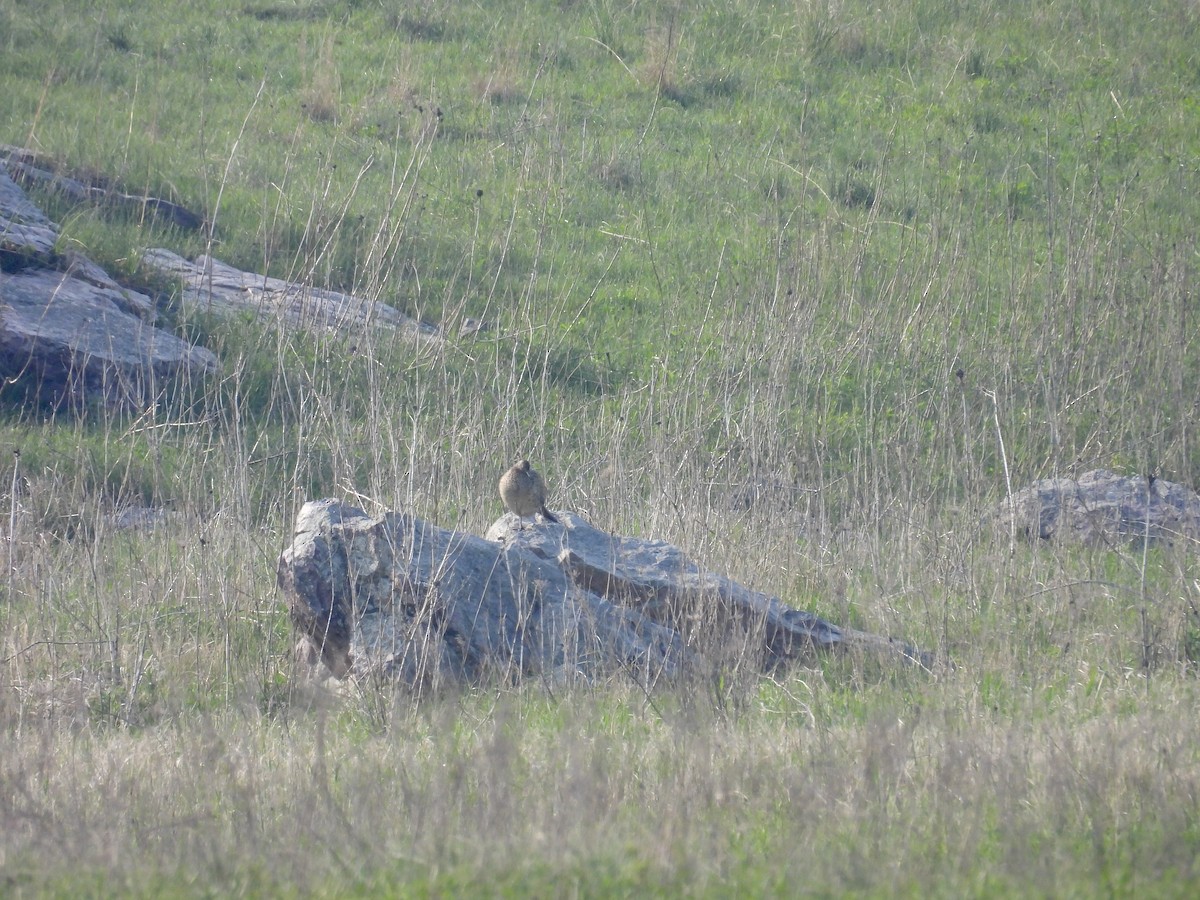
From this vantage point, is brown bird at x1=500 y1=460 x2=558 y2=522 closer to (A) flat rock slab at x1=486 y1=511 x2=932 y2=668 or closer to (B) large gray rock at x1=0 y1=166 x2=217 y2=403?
(A) flat rock slab at x1=486 y1=511 x2=932 y2=668

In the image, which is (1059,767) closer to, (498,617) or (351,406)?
(498,617)

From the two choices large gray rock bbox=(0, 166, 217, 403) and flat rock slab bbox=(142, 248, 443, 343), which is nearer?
large gray rock bbox=(0, 166, 217, 403)

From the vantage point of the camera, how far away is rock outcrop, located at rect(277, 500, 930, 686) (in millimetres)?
4836

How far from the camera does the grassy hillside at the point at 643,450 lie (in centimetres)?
334

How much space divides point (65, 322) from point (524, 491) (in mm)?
4511

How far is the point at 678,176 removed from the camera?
39.1 ft

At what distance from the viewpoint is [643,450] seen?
6973mm

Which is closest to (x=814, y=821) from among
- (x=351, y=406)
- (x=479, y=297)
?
(x=351, y=406)

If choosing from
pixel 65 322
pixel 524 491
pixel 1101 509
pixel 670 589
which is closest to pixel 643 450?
pixel 524 491

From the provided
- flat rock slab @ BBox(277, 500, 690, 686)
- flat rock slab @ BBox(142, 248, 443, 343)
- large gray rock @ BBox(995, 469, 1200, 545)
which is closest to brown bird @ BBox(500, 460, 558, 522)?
flat rock slab @ BBox(277, 500, 690, 686)

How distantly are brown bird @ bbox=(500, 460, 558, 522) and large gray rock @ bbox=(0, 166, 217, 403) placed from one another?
3.35 meters

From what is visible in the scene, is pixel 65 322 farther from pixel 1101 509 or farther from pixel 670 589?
pixel 1101 509

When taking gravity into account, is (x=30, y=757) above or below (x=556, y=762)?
below

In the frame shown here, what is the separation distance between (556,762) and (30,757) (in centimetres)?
180
